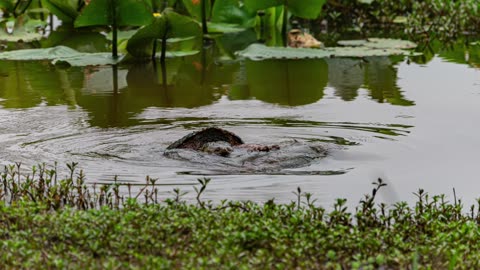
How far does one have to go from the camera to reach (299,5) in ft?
35.6

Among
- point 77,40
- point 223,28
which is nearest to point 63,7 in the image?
point 77,40

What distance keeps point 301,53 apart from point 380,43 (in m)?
1.64

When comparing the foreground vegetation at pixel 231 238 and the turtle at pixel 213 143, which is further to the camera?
the turtle at pixel 213 143

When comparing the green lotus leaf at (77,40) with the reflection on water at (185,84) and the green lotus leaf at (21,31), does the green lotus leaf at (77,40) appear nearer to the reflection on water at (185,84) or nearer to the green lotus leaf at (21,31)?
the green lotus leaf at (21,31)

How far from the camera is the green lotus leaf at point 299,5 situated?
10812 millimetres

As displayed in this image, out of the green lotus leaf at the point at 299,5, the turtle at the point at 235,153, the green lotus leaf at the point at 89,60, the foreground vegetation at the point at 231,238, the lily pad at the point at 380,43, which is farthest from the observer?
the lily pad at the point at 380,43

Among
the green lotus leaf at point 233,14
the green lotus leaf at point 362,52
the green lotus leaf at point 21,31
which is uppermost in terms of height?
the green lotus leaf at point 233,14

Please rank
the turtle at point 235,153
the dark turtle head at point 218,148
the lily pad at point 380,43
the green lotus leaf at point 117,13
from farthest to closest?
1. the lily pad at point 380,43
2. the green lotus leaf at point 117,13
3. the dark turtle head at point 218,148
4. the turtle at point 235,153

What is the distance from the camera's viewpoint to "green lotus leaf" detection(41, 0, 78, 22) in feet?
39.3

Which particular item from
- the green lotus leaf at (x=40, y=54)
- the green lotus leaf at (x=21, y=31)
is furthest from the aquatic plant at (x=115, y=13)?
the green lotus leaf at (x=21, y=31)

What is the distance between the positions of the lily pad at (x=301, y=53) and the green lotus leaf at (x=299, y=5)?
51cm

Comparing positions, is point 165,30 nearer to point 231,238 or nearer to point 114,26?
point 114,26

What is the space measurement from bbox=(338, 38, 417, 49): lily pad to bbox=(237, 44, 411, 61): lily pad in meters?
0.34

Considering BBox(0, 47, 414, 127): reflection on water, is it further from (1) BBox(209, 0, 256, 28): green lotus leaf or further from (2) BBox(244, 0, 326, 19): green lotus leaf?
(1) BBox(209, 0, 256, 28): green lotus leaf
